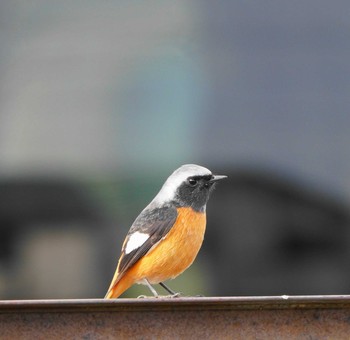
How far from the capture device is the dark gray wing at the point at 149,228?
3354mm

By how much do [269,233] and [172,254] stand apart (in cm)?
307

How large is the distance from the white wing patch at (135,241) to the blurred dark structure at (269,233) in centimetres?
286

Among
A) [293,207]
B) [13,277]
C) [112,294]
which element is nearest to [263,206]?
[293,207]

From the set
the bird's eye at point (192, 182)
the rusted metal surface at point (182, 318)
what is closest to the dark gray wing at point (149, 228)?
the bird's eye at point (192, 182)

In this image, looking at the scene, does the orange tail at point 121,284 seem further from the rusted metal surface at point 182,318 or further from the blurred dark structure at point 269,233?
the blurred dark structure at point 269,233

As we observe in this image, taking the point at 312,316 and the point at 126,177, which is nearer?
the point at 312,316

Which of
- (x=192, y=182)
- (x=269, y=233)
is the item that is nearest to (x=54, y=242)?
(x=269, y=233)

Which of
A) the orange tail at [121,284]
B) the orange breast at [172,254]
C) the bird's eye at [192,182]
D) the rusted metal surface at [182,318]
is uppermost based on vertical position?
the rusted metal surface at [182,318]

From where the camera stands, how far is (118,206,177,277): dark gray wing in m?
3.35

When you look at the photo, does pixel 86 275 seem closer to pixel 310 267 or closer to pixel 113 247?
pixel 113 247

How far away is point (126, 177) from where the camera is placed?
21.6 ft

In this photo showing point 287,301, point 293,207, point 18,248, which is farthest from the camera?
point 18,248

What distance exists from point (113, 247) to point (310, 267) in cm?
108

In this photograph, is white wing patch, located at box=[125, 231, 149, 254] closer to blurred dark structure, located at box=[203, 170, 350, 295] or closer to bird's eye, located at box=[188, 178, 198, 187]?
bird's eye, located at box=[188, 178, 198, 187]
